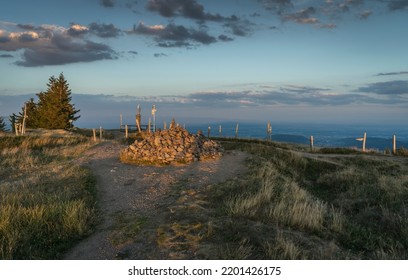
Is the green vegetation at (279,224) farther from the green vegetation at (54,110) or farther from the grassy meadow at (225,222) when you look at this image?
the green vegetation at (54,110)

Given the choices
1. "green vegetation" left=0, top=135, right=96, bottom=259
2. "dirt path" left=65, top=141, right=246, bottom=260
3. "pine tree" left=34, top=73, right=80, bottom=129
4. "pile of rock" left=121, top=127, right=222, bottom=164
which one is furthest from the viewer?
"pine tree" left=34, top=73, right=80, bottom=129

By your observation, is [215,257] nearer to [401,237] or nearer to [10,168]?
[401,237]

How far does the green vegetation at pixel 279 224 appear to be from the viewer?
7062 mm

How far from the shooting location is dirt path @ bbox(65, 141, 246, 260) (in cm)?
746

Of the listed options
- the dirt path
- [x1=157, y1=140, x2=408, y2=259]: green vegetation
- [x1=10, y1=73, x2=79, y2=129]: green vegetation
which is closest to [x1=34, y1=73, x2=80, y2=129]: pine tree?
[x1=10, y1=73, x2=79, y2=129]: green vegetation

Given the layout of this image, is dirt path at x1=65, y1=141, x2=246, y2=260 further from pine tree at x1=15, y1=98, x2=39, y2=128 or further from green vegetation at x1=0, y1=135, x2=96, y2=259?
pine tree at x1=15, y1=98, x2=39, y2=128

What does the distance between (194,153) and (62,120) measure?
44.1m

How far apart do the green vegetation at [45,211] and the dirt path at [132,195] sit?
0.43 m

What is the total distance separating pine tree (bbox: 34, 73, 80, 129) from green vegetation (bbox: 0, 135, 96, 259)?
39047mm

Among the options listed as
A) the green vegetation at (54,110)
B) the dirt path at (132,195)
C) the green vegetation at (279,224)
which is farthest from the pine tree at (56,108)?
the green vegetation at (279,224)

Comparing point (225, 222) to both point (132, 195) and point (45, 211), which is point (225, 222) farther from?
point (45, 211)

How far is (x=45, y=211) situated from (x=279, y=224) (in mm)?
6361

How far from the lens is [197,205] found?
10.0 meters

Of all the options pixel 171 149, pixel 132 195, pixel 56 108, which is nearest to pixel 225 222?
pixel 132 195
